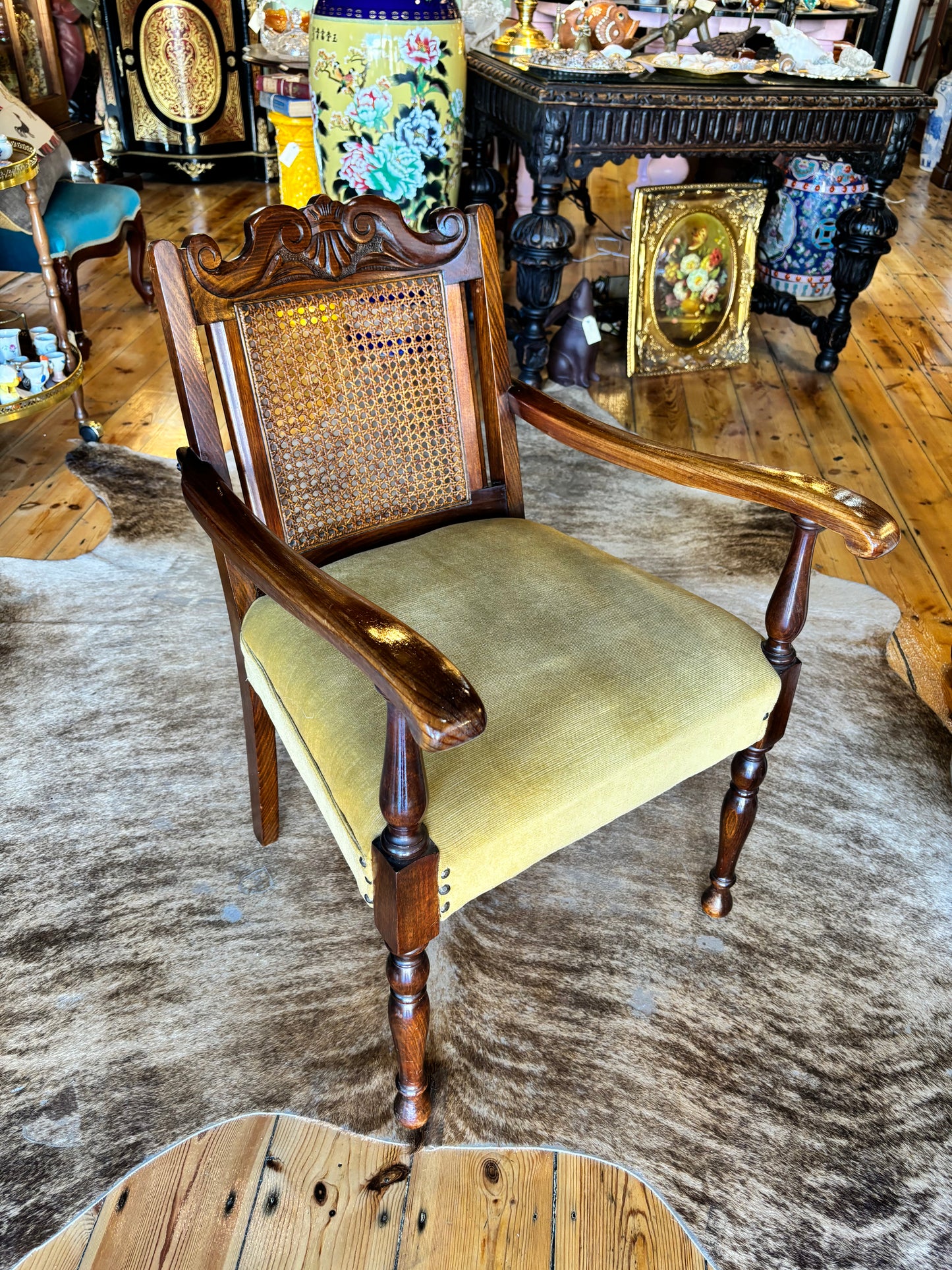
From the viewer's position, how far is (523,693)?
3.44 ft

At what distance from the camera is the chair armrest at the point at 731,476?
41.5 inches

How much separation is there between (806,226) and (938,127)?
3.30 metres

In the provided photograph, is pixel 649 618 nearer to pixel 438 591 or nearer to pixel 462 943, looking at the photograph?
pixel 438 591

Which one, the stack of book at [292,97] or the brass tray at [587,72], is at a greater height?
the brass tray at [587,72]

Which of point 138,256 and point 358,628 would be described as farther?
point 138,256

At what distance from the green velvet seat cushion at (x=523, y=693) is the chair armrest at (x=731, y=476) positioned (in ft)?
0.48

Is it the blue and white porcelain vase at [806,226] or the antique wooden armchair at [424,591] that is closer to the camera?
the antique wooden armchair at [424,591]

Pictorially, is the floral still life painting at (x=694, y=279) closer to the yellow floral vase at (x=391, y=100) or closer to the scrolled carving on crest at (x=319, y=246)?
the yellow floral vase at (x=391, y=100)

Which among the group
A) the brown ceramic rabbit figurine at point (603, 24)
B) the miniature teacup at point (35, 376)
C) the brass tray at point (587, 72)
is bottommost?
the miniature teacup at point (35, 376)

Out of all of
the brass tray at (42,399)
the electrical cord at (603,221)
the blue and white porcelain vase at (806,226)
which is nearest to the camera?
the brass tray at (42,399)

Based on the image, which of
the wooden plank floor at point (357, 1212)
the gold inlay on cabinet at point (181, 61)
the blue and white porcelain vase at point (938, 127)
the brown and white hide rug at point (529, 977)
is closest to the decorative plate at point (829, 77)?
the brown and white hide rug at point (529, 977)

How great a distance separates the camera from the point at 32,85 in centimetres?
319

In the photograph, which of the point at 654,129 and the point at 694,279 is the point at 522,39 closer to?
the point at 654,129

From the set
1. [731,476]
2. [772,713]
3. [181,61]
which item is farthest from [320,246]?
[181,61]
